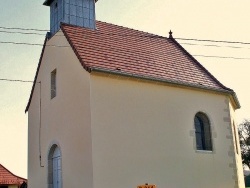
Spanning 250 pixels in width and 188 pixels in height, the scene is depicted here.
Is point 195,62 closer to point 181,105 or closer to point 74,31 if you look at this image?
point 181,105

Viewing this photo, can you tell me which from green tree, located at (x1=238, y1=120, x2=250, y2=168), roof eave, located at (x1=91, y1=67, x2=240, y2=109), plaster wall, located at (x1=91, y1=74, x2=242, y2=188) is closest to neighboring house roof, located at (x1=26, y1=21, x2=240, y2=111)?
roof eave, located at (x1=91, y1=67, x2=240, y2=109)

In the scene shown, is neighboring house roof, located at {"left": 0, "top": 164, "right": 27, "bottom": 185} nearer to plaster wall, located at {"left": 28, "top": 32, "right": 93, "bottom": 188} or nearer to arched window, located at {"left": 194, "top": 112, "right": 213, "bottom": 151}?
plaster wall, located at {"left": 28, "top": 32, "right": 93, "bottom": 188}

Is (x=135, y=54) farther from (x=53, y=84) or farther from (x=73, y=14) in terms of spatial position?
(x=53, y=84)

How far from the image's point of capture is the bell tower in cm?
1728

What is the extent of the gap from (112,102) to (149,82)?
202 cm

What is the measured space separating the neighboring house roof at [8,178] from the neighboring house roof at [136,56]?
13218 millimetres

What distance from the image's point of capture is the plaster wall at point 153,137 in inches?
535

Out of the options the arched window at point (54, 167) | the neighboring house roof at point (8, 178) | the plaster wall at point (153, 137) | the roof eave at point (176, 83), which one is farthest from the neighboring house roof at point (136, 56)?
the neighboring house roof at point (8, 178)

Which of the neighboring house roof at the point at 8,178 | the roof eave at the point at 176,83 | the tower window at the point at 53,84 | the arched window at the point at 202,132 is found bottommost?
the neighboring house roof at the point at 8,178

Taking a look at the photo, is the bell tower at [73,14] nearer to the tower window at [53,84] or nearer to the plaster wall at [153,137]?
the tower window at [53,84]

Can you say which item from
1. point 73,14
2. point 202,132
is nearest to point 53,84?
point 73,14

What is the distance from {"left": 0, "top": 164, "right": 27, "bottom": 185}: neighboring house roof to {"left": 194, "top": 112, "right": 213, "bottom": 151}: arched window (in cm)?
1440

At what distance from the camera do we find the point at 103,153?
13375 mm

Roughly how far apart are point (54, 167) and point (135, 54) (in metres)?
5.94
